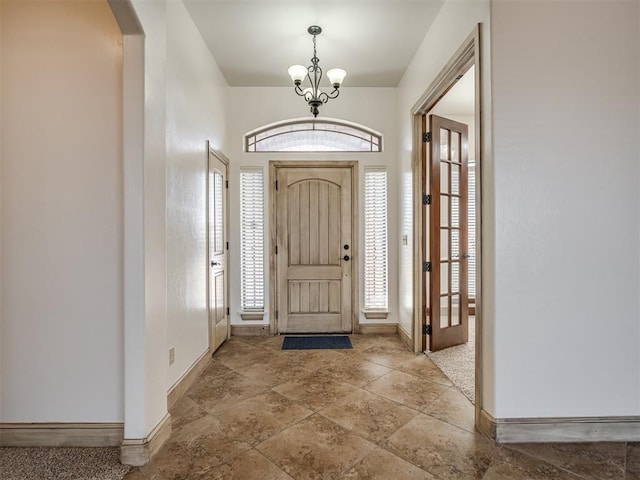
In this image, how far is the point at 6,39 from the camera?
2.00m

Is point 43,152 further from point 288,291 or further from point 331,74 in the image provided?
point 288,291

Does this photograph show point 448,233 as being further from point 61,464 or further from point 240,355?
point 61,464

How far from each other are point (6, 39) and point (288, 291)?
3.25 meters

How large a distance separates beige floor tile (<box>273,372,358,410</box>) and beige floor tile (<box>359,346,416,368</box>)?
0.64 metres

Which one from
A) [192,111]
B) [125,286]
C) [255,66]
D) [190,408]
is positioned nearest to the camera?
[125,286]

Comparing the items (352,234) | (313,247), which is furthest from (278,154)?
(352,234)

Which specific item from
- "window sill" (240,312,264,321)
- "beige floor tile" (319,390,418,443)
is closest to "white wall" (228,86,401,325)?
"window sill" (240,312,264,321)

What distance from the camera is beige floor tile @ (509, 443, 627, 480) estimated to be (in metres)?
1.74

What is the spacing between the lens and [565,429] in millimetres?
2012

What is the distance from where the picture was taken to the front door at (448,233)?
11.3 ft

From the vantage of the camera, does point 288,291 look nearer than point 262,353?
No

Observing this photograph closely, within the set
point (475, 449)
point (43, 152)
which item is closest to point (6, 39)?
point (43, 152)

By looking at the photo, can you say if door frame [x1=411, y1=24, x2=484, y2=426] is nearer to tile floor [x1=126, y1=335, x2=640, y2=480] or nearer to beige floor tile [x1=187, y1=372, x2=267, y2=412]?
tile floor [x1=126, y1=335, x2=640, y2=480]

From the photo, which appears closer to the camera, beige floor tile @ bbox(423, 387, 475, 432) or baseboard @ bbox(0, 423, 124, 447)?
baseboard @ bbox(0, 423, 124, 447)
